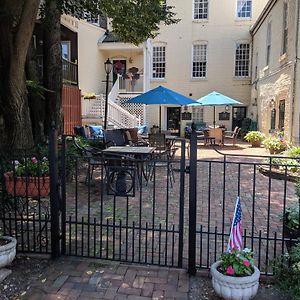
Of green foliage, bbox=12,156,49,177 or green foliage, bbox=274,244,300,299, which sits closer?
green foliage, bbox=274,244,300,299

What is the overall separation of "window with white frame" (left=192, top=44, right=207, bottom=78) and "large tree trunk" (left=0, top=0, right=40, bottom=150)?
16595mm

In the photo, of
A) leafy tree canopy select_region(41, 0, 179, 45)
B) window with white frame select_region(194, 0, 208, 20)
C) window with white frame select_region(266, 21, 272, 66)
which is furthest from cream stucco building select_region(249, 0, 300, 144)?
leafy tree canopy select_region(41, 0, 179, 45)

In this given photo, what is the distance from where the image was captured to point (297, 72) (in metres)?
11.2

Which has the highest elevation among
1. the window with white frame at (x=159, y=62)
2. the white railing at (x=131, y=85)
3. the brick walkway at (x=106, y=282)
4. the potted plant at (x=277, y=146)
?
the window with white frame at (x=159, y=62)

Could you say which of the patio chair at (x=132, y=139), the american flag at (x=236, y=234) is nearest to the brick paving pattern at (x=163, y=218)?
the american flag at (x=236, y=234)

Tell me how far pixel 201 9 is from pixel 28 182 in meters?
21.0

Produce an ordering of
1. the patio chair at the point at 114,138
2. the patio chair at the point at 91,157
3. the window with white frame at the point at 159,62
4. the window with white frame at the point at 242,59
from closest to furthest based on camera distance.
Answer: the patio chair at the point at 91,157 < the patio chair at the point at 114,138 < the window with white frame at the point at 242,59 < the window with white frame at the point at 159,62

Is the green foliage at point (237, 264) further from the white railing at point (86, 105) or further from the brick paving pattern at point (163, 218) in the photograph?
the white railing at point (86, 105)

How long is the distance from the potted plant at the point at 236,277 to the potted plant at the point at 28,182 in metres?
2.12

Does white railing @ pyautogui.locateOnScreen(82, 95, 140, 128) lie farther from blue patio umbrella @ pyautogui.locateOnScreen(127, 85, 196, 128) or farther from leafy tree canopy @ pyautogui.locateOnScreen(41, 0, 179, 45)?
leafy tree canopy @ pyautogui.locateOnScreen(41, 0, 179, 45)

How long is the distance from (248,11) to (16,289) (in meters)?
22.2

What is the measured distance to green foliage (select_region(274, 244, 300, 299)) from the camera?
9.19 ft

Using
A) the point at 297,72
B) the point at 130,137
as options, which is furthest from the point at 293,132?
the point at 130,137

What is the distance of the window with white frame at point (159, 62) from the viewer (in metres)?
23.1
